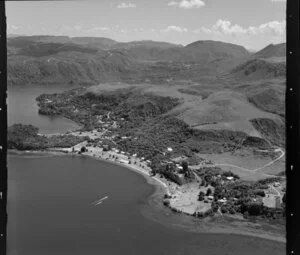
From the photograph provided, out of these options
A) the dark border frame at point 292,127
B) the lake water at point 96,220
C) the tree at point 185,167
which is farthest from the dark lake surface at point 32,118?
the dark border frame at point 292,127

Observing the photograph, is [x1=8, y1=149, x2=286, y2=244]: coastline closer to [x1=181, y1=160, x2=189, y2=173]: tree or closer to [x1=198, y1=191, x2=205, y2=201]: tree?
[x1=198, y1=191, x2=205, y2=201]: tree

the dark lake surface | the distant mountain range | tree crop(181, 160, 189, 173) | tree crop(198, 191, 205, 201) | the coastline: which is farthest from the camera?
the distant mountain range

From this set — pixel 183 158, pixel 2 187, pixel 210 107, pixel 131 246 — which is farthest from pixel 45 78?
pixel 2 187

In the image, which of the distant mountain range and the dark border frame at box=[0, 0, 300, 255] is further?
the distant mountain range

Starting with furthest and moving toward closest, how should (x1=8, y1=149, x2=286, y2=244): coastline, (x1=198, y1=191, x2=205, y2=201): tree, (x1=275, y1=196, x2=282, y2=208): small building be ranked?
(x1=198, y1=191, x2=205, y2=201): tree → (x1=275, y1=196, x2=282, y2=208): small building → (x1=8, y1=149, x2=286, y2=244): coastline

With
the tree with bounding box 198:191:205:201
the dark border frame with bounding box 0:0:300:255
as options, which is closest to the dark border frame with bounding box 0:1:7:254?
the dark border frame with bounding box 0:0:300:255

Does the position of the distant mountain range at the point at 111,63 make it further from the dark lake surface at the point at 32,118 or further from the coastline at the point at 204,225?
the coastline at the point at 204,225

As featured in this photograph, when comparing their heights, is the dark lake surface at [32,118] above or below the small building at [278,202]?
above

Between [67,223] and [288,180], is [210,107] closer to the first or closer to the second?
[67,223]

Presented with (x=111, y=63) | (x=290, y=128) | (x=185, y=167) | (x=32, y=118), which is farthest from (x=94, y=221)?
(x=111, y=63)
